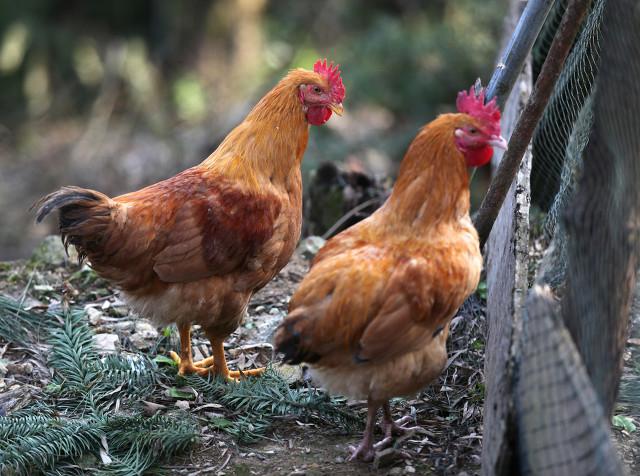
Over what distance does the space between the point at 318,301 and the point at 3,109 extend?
1049 centimetres

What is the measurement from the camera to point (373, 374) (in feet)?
11.6

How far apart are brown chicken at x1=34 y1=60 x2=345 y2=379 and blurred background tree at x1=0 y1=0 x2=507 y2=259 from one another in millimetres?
4628

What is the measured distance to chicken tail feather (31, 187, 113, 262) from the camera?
13.3 ft

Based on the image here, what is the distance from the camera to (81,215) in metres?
4.10

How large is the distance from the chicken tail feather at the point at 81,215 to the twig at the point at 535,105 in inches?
83.3

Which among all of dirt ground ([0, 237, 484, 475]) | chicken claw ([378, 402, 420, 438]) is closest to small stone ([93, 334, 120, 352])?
dirt ground ([0, 237, 484, 475])

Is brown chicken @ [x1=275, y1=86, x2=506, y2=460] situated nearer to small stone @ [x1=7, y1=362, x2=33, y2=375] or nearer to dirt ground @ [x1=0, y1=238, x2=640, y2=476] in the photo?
dirt ground @ [x1=0, y1=238, x2=640, y2=476]

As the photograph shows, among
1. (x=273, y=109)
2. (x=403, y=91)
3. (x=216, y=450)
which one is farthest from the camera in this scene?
(x=403, y=91)

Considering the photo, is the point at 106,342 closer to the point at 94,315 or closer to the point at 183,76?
the point at 94,315

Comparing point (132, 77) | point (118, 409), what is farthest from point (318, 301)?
point (132, 77)

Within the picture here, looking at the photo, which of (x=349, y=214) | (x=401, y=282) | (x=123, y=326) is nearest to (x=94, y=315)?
(x=123, y=326)

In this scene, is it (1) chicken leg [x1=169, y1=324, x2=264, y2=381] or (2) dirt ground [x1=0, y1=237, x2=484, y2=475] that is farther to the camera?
(1) chicken leg [x1=169, y1=324, x2=264, y2=381]

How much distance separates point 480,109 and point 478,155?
8.8 inches

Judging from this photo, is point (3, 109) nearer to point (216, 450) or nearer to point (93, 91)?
point (93, 91)
